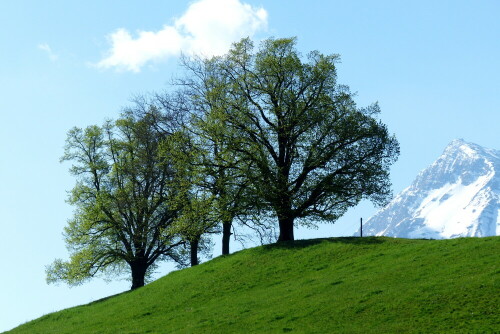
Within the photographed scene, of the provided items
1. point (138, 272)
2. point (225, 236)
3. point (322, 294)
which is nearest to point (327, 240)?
point (225, 236)

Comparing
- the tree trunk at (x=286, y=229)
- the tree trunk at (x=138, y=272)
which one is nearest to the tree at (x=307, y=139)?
the tree trunk at (x=286, y=229)

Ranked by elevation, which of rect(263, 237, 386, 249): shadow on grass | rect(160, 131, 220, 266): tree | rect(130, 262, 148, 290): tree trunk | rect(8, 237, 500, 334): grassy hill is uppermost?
rect(160, 131, 220, 266): tree

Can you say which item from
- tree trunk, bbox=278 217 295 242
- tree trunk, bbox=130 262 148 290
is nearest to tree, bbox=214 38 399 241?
tree trunk, bbox=278 217 295 242

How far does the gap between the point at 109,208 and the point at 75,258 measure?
590cm

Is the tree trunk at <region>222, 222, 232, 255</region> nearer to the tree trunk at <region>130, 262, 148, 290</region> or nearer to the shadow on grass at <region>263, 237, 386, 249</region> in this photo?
the shadow on grass at <region>263, 237, 386, 249</region>

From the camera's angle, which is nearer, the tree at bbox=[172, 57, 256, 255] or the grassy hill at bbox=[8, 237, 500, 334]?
the grassy hill at bbox=[8, 237, 500, 334]

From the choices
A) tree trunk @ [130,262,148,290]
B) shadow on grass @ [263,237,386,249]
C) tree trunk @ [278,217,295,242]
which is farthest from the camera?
tree trunk @ [130,262,148,290]

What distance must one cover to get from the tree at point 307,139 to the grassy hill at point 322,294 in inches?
194

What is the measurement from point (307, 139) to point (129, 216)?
67.9 ft

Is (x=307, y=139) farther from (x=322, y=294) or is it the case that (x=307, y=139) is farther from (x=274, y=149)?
(x=322, y=294)

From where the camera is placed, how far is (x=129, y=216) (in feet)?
208

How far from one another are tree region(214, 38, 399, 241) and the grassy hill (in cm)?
494

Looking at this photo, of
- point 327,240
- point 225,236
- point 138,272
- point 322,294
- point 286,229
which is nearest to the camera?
point 322,294

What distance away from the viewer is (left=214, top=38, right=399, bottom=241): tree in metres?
52.4
